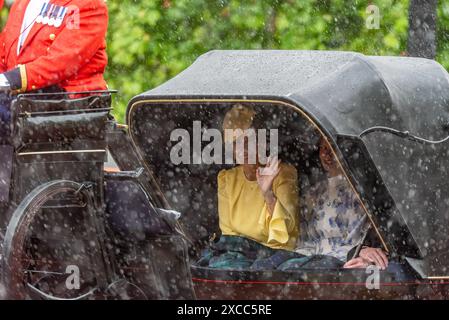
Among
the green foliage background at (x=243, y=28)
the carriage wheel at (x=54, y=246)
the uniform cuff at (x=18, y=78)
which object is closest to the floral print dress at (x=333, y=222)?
the carriage wheel at (x=54, y=246)

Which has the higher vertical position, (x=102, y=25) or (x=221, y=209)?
(x=102, y=25)

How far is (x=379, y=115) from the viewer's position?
5.82 meters

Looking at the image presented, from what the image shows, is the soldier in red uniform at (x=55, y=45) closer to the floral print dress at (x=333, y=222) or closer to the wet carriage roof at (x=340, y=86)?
the wet carriage roof at (x=340, y=86)

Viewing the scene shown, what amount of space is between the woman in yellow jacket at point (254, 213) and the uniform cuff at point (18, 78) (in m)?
1.00

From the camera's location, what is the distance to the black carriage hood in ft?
18.6

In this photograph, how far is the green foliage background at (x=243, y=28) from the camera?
975cm

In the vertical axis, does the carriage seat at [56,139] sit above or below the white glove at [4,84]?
below
